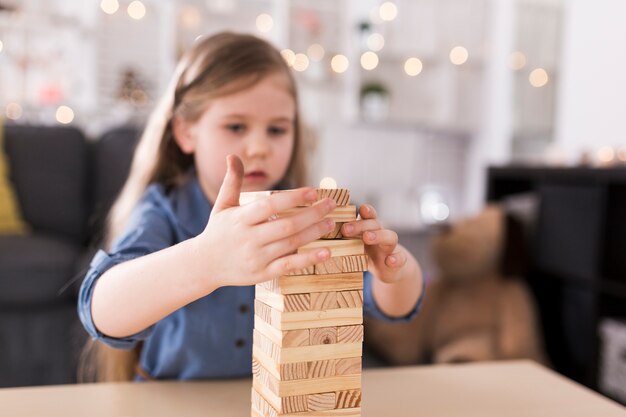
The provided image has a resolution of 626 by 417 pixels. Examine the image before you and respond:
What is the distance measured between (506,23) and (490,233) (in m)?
1.85

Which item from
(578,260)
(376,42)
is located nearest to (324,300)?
(578,260)

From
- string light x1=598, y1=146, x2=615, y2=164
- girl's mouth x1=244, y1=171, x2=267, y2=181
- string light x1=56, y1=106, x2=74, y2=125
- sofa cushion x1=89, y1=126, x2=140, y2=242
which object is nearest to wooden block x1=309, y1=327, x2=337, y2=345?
girl's mouth x1=244, y1=171, x2=267, y2=181

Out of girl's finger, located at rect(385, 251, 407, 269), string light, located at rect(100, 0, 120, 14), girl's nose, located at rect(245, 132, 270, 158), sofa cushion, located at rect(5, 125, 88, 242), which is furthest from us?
string light, located at rect(100, 0, 120, 14)

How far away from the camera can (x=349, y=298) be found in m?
0.49

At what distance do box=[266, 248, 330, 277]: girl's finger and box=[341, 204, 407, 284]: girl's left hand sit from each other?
0.05 meters

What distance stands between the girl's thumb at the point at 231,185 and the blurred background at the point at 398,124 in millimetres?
1453

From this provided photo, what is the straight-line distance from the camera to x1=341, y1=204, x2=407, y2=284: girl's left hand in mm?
496

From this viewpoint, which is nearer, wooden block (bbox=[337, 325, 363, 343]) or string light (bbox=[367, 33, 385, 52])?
wooden block (bbox=[337, 325, 363, 343])

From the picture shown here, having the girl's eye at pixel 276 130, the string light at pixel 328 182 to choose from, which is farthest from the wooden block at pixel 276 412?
the string light at pixel 328 182

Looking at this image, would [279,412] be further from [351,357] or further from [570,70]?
[570,70]

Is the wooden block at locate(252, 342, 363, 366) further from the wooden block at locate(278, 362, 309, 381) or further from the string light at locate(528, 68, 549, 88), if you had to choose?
the string light at locate(528, 68, 549, 88)

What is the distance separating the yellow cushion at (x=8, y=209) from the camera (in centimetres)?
204

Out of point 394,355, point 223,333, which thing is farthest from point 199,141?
point 394,355

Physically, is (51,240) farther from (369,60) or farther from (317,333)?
(369,60)
